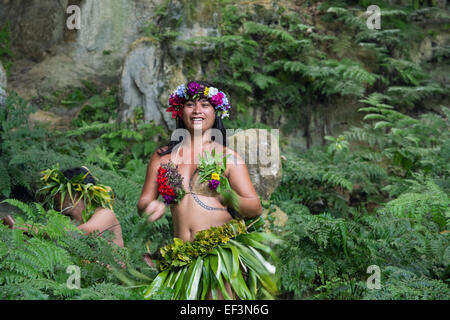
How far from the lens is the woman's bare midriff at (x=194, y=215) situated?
2.51 m

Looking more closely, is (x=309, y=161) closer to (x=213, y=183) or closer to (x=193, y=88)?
(x=193, y=88)

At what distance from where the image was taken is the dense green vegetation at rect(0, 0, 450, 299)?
2.53m

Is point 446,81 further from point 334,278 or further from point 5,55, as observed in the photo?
point 5,55

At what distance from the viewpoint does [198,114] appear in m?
2.68

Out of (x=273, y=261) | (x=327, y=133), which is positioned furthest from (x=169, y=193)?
(x=327, y=133)

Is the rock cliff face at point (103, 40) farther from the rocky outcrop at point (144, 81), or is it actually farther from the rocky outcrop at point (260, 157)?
the rocky outcrop at point (260, 157)

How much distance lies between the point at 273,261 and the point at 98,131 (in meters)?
5.42

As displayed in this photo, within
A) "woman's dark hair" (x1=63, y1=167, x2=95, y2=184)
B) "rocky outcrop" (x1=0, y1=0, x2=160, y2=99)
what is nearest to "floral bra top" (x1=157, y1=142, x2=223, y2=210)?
"woman's dark hair" (x1=63, y1=167, x2=95, y2=184)

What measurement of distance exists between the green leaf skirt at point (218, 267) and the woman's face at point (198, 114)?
2.28 ft

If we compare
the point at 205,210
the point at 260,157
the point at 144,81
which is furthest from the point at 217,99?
the point at 144,81

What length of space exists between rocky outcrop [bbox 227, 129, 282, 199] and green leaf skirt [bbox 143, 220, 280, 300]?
262cm

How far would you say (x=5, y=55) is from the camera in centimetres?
845

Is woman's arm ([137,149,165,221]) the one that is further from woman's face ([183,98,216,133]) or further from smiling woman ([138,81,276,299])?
woman's face ([183,98,216,133])

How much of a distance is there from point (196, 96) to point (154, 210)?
0.80 metres
